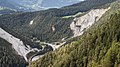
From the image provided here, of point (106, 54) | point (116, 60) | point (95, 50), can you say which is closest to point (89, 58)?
point (95, 50)

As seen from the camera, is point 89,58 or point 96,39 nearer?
point 89,58

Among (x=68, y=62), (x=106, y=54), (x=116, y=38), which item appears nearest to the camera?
(x=106, y=54)

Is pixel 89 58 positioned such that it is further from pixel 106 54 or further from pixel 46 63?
pixel 46 63

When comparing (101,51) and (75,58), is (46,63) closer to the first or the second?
(75,58)

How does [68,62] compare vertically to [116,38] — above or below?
below

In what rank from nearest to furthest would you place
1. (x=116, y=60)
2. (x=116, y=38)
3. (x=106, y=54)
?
(x=116, y=60) < (x=106, y=54) < (x=116, y=38)

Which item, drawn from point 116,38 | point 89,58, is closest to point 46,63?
point 89,58
